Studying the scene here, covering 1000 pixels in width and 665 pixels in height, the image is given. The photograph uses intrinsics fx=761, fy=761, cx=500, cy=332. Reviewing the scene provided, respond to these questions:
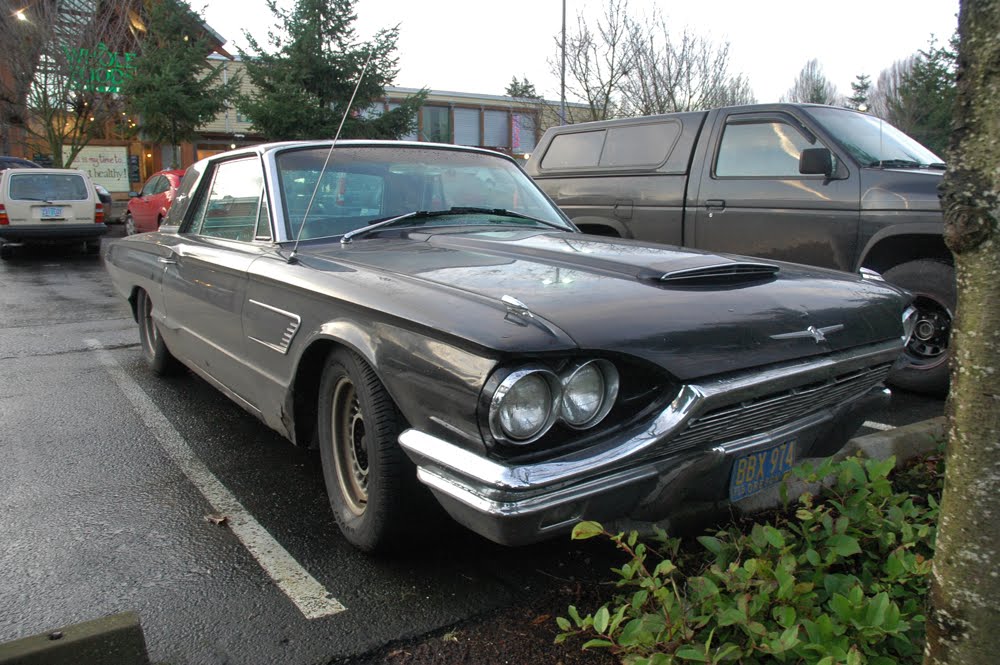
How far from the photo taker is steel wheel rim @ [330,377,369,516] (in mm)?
2814

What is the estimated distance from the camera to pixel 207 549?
2930 mm

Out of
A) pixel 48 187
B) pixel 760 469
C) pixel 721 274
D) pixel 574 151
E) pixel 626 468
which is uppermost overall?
pixel 574 151

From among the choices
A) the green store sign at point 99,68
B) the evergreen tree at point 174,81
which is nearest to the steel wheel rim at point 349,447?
the green store sign at point 99,68

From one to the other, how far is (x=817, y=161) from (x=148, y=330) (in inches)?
194

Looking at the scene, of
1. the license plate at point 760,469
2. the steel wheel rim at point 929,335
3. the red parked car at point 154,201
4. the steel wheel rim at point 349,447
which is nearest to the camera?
the license plate at point 760,469

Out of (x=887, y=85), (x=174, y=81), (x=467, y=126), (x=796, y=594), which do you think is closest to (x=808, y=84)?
(x=887, y=85)

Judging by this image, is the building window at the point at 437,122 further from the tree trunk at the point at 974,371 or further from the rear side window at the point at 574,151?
the tree trunk at the point at 974,371

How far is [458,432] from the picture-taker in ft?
6.84

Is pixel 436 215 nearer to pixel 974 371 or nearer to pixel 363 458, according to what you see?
pixel 363 458

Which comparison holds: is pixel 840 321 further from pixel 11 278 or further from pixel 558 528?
pixel 11 278

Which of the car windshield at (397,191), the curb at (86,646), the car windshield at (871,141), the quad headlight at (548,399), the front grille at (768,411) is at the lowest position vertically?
the curb at (86,646)

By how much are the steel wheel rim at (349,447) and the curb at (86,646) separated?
0.90 metres

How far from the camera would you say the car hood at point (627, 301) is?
84.6 inches

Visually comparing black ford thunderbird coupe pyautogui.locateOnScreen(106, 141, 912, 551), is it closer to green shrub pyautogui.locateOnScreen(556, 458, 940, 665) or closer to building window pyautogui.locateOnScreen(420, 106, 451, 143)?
green shrub pyautogui.locateOnScreen(556, 458, 940, 665)
